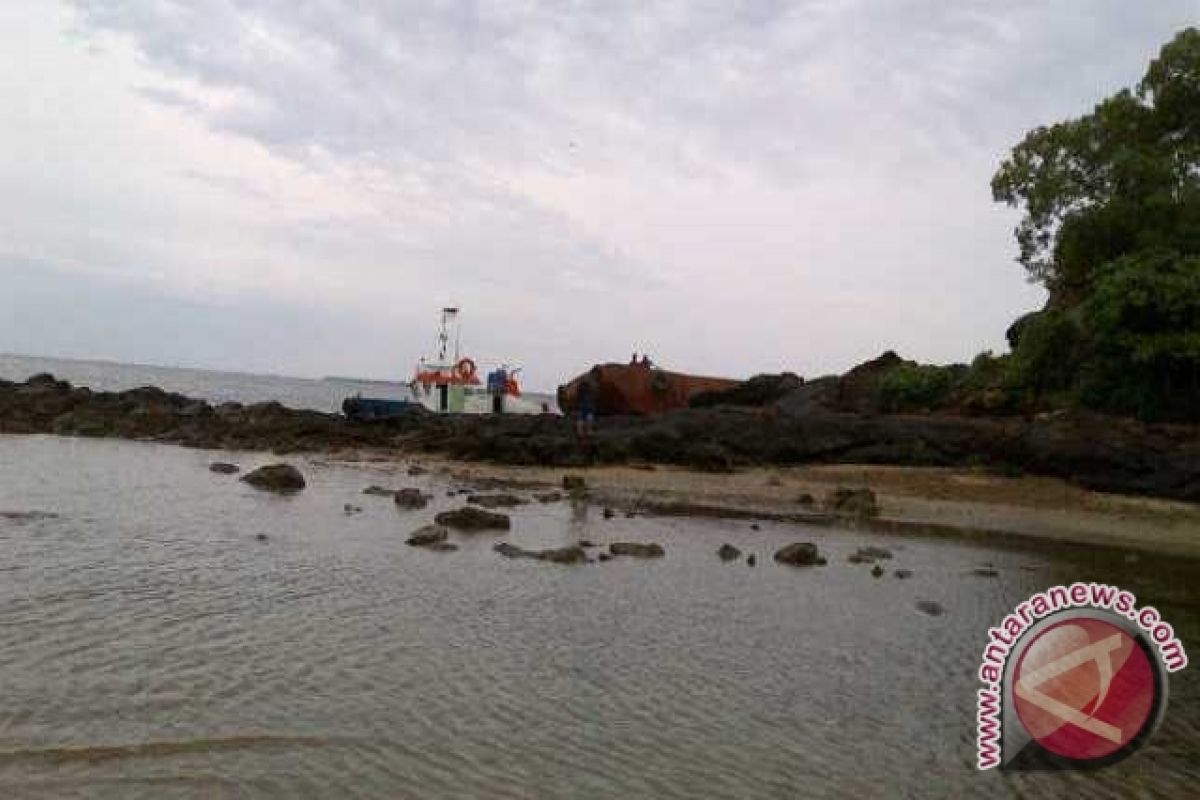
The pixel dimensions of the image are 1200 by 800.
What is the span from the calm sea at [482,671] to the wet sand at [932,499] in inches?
202

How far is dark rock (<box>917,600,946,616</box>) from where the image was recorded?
12133mm

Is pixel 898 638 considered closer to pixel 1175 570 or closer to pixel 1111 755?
pixel 1111 755

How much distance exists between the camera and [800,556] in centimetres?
1548

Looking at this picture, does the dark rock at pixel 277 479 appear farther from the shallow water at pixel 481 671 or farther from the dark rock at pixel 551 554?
the dark rock at pixel 551 554

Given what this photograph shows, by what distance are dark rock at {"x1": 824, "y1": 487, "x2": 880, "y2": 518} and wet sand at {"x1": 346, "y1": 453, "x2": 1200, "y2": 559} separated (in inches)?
13.5

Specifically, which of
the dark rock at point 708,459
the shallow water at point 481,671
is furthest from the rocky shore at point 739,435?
the shallow water at point 481,671

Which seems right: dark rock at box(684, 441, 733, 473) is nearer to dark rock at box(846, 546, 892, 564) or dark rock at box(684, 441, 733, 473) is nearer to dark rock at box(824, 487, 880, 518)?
dark rock at box(824, 487, 880, 518)

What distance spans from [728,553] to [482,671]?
7753mm

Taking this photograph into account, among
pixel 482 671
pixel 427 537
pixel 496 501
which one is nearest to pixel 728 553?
pixel 427 537

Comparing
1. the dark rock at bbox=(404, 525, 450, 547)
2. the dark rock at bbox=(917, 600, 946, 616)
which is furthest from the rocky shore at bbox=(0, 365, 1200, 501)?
the dark rock at bbox=(917, 600, 946, 616)

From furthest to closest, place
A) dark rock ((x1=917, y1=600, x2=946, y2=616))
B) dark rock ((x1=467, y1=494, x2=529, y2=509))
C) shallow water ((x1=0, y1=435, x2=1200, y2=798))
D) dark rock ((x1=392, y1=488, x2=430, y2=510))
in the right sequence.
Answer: dark rock ((x1=467, y1=494, x2=529, y2=509)) → dark rock ((x1=392, y1=488, x2=430, y2=510)) → dark rock ((x1=917, y1=600, x2=946, y2=616)) → shallow water ((x1=0, y1=435, x2=1200, y2=798))

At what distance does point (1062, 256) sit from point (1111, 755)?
93.5 ft

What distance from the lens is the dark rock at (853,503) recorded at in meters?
23.2

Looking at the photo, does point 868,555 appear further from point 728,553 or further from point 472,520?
point 472,520
